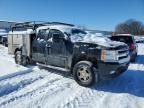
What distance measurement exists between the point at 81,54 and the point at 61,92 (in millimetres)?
1502

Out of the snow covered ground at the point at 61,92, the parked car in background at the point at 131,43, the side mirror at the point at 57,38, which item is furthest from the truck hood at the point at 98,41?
the parked car in background at the point at 131,43

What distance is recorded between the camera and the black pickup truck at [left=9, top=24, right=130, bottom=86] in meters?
6.20

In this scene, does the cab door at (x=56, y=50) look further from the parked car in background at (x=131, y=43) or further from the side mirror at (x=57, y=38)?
the parked car in background at (x=131, y=43)

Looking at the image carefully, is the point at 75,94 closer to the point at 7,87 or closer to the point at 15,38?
the point at 7,87

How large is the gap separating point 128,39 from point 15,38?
6.55 m

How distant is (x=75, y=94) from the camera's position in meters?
5.76

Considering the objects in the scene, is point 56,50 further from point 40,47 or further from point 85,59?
point 85,59

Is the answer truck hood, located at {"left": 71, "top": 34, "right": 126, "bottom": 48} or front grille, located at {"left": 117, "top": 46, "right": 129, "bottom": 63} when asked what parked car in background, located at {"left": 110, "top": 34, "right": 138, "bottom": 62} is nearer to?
front grille, located at {"left": 117, "top": 46, "right": 129, "bottom": 63}

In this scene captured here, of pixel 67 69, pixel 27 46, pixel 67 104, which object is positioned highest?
pixel 27 46

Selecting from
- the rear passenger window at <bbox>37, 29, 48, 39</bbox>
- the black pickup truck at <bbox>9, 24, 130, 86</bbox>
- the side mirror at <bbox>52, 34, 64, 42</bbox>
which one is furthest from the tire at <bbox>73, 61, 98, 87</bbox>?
the rear passenger window at <bbox>37, 29, 48, 39</bbox>

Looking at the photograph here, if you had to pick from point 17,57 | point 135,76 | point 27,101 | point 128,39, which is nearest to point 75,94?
point 27,101

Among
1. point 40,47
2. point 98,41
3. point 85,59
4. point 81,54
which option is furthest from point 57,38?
→ point 98,41

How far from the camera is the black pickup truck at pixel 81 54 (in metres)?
6.20

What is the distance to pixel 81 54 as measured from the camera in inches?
263
